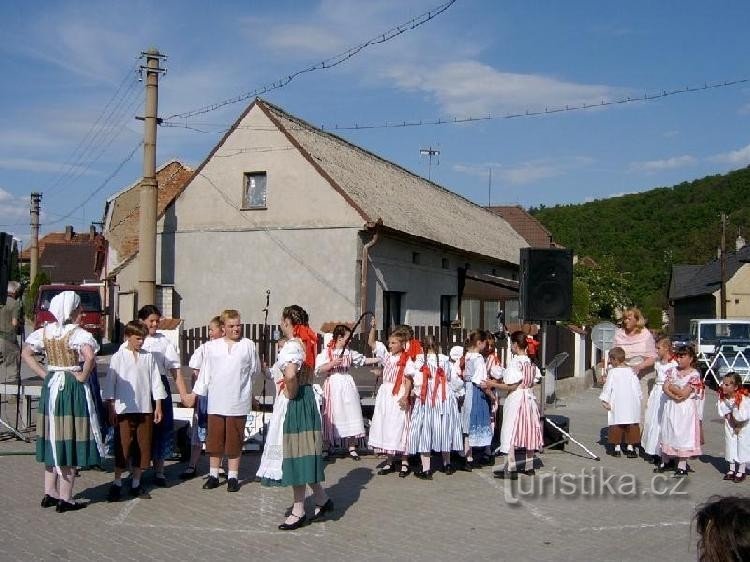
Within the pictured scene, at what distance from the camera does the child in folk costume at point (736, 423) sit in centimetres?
970

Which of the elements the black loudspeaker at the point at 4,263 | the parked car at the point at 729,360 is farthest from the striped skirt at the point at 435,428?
the parked car at the point at 729,360

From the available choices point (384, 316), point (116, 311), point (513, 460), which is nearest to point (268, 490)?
point (513, 460)

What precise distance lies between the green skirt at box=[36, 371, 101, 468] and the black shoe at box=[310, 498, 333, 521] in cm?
205

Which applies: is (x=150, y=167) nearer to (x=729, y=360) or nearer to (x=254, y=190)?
(x=254, y=190)

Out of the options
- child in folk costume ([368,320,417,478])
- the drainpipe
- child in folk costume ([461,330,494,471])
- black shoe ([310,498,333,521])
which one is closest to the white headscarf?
black shoe ([310,498,333,521])

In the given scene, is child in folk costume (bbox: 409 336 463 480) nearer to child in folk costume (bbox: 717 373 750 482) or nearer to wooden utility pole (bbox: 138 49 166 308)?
child in folk costume (bbox: 717 373 750 482)

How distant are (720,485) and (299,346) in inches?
220

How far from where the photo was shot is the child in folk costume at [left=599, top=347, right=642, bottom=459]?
11.3 meters

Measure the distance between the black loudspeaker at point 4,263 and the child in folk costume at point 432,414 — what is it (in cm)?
593

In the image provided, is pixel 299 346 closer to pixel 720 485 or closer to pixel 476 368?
pixel 476 368

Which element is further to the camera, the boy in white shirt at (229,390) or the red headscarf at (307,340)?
the boy in white shirt at (229,390)

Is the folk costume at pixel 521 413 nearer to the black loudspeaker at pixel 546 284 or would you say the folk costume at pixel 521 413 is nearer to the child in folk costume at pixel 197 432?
the black loudspeaker at pixel 546 284

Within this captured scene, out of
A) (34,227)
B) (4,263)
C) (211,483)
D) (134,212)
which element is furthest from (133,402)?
(34,227)

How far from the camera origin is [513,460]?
9.79 metres
